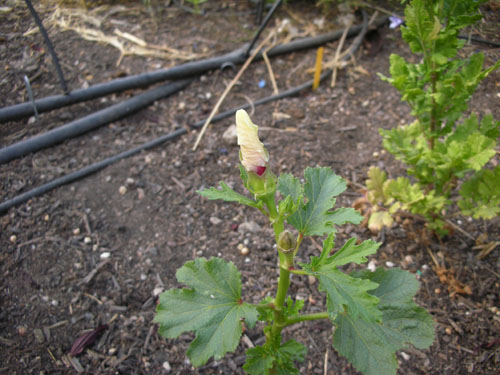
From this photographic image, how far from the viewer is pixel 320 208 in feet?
4.93

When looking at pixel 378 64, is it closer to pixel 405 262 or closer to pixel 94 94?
pixel 405 262

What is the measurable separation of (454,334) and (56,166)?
2.67 meters

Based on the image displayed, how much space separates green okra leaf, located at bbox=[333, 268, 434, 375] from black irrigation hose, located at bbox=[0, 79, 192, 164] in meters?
2.33

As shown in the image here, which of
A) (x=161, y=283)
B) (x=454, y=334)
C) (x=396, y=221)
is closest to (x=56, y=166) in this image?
(x=161, y=283)

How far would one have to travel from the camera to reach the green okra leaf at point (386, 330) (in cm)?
150

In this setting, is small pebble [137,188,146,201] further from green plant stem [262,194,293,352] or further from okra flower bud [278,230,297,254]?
okra flower bud [278,230,297,254]

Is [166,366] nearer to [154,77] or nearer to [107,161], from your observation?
[107,161]

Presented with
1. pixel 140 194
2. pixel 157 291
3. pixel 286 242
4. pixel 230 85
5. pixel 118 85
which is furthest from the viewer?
pixel 230 85

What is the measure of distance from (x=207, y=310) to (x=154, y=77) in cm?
240

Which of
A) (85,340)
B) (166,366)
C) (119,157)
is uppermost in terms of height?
(119,157)

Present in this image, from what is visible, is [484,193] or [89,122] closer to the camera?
[484,193]

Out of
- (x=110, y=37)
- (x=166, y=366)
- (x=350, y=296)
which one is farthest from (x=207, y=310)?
(x=110, y=37)

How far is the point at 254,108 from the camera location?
334 centimetres

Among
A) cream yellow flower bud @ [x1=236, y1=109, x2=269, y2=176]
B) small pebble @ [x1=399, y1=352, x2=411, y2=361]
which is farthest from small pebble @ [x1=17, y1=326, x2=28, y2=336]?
small pebble @ [x1=399, y1=352, x2=411, y2=361]
